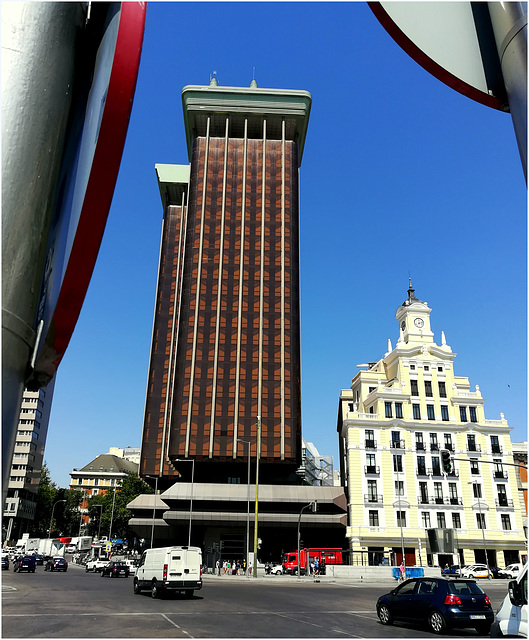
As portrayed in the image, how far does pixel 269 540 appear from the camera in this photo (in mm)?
66250

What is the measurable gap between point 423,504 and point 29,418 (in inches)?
3268

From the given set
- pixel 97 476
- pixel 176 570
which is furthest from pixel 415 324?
pixel 97 476

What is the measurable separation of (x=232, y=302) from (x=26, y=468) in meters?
61.7

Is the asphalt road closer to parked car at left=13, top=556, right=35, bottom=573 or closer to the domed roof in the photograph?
parked car at left=13, top=556, right=35, bottom=573

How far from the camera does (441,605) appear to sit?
44.6ft

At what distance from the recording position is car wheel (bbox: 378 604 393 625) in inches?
587

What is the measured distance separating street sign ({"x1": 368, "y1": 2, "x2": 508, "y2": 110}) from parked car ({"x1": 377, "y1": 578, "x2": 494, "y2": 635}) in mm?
13341

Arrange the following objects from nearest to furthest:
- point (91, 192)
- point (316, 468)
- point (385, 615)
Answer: point (91, 192)
point (385, 615)
point (316, 468)

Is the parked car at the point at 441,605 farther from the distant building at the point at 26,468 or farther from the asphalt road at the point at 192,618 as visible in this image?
the distant building at the point at 26,468

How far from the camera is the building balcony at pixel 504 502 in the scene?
6219cm

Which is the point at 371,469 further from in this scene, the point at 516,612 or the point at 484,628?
the point at 516,612

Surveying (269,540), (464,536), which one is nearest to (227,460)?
(269,540)

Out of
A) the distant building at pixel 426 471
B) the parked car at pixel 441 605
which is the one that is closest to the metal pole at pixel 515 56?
the parked car at pixel 441 605

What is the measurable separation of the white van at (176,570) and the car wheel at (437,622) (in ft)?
35.6
